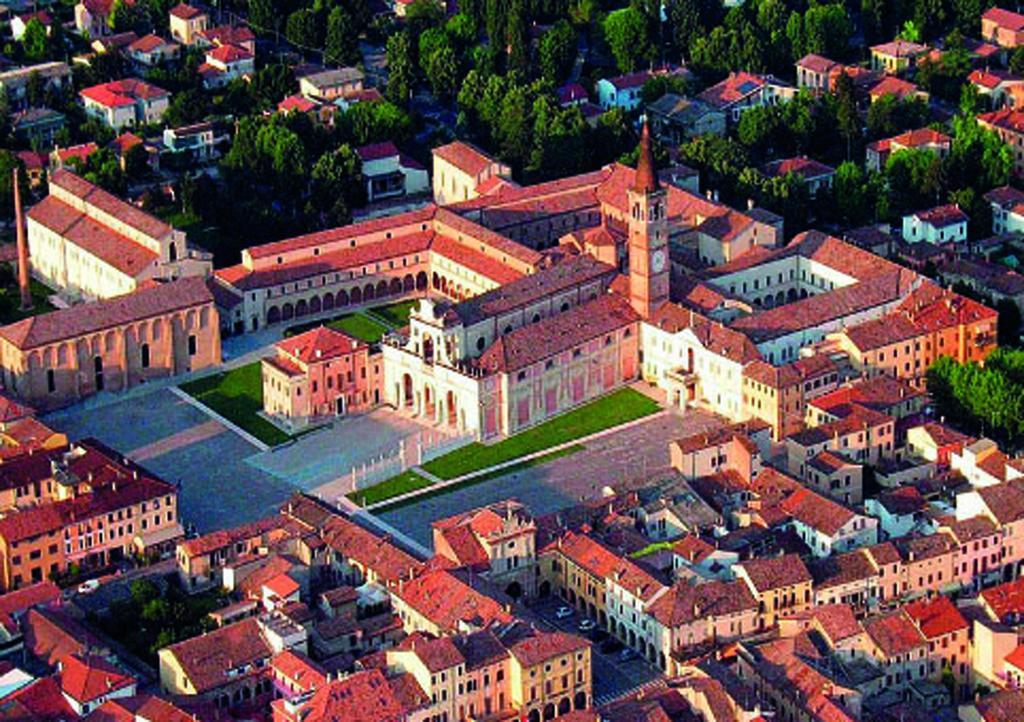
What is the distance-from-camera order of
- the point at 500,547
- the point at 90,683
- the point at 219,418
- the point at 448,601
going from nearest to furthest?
the point at 90,683
the point at 448,601
the point at 500,547
the point at 219,418

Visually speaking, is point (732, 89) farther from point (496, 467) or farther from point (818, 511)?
point (818, 511)

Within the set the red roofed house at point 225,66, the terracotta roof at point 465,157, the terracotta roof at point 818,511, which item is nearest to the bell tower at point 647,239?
the terracotta roof at point 818,511

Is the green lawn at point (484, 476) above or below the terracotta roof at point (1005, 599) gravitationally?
below

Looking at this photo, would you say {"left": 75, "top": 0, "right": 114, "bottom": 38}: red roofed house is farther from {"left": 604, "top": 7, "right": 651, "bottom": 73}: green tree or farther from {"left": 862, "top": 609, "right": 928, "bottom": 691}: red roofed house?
{"left": 862, "top": 609, "right": 928, "bottom": 691}: red roofed house

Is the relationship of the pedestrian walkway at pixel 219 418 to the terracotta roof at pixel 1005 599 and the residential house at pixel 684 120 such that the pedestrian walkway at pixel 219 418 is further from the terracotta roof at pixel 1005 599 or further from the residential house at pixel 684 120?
the residential house at pixel 684 120

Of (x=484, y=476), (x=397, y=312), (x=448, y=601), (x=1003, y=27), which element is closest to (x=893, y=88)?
(x=1003, y=27)

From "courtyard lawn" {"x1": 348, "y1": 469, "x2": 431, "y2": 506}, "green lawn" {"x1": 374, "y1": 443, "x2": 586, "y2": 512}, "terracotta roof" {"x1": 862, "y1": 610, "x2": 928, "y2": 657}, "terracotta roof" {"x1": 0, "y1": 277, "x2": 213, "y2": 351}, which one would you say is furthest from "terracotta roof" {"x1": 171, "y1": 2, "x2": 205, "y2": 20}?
"terracotta roof" {"x1": 862, "y1": 610, "x2": 928, "y2": 657}
